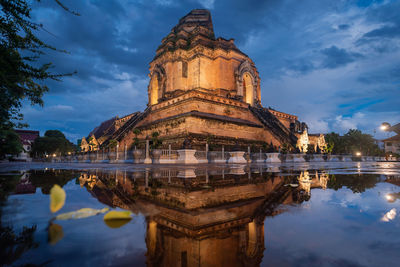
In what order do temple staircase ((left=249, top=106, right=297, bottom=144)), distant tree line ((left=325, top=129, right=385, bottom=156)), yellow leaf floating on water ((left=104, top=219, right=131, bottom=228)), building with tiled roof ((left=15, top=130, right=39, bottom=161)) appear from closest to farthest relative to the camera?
yellow leaf floating on water ((left=104, top=219, right=131, bottom=228)) < temple staircase ((left=249, top=106, right=297, bottom=144)) < distant tree line ((left=325, top=129, right=385, bottom=156)) < building with tiled roof ((left=15, top=130, right=39, bottom=161))

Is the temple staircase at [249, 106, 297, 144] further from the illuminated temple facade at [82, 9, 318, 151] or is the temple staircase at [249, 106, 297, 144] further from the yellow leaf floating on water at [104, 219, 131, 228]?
the yellow leaf floating on water at [104, 219, 131, 228]

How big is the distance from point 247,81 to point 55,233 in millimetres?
28701

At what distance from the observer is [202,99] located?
19000 mm

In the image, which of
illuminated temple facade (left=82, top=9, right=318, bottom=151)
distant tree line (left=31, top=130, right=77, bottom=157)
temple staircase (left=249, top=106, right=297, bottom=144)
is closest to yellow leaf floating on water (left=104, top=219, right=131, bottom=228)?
illuminated temple facade (left=82, top=9, right=318, bottom=151)

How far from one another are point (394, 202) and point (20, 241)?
9.02 feet

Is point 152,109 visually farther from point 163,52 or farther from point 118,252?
point 118,252

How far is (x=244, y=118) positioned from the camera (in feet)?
74.9

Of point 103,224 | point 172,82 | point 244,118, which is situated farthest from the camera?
point 172,82

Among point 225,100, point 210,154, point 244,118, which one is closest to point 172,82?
point 225,100

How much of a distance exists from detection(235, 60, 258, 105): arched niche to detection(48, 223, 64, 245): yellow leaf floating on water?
80.6ft

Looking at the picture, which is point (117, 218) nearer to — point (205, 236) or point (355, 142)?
point (205, 236)

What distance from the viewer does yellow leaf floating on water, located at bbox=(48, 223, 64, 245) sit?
91cm

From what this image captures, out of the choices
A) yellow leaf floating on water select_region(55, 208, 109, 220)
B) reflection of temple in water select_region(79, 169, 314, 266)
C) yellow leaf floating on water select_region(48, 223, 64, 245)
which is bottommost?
reflection of temple in water select_region(79, 169, 314, 266)

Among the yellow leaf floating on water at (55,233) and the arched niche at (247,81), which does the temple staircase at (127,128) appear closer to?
the arched niche at (247,81)
